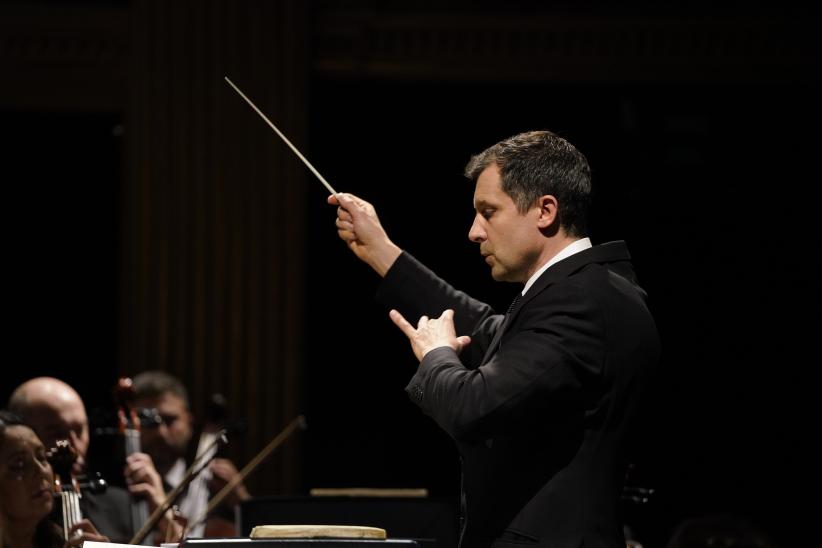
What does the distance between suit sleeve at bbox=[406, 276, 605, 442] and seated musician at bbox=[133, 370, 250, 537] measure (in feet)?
7.34

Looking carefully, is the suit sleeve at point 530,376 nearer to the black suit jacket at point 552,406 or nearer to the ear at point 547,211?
the black suit jacket at point 552,406

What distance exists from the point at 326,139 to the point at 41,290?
1372 millimetres

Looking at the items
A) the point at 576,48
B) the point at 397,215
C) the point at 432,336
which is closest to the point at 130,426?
the point at 432,336

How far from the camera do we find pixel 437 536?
2.65 metres

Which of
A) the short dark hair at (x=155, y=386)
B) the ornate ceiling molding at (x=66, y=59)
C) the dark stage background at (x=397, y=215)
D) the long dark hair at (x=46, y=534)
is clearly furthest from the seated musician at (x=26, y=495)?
the ornate ceiling molding at (x=66, y=59)

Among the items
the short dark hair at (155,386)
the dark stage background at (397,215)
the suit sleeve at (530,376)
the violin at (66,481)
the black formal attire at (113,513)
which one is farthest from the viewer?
the dark stage background at (397,215)

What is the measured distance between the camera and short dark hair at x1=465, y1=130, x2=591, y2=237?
2.12m

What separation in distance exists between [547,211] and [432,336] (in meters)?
0.29

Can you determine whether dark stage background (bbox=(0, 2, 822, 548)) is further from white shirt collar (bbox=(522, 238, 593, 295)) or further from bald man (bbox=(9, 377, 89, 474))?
white shirt collar (bbox=(522, 238, 593, 295))

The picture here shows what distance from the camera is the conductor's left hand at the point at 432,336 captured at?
6.86ft

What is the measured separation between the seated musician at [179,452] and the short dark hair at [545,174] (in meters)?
2.22

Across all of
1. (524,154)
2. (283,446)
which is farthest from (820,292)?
(524,154)

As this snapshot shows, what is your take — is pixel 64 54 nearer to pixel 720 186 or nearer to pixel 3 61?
pixel 3 61

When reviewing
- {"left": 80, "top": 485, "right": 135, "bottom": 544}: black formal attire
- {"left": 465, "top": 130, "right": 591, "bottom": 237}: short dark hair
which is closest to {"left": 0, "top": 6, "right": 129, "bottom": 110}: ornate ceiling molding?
{"left": 80, "top": 485, "right": 135, "bottom": 544}: black formal attire
